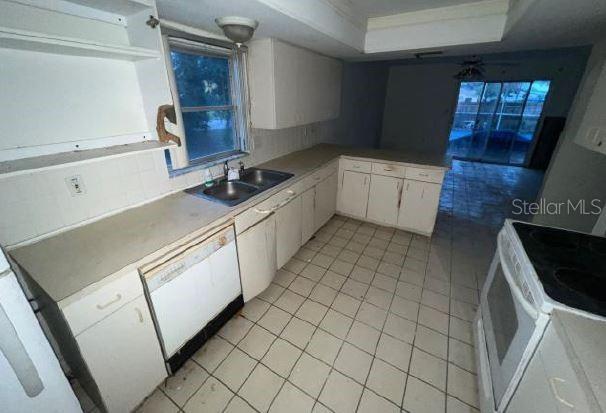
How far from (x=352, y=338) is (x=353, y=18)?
282 cm

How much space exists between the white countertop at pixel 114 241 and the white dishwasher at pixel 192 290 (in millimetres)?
103

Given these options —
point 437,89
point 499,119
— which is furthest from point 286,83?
point 499,119

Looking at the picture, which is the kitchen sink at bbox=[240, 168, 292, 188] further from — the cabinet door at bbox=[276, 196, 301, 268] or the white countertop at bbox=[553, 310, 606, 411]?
the white countertop at bbox=[553, 310, 606, 411]

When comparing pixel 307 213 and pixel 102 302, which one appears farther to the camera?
pixel 307 213

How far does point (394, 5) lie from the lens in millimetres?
2377

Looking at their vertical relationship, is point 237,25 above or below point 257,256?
above

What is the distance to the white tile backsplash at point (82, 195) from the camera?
1.27m

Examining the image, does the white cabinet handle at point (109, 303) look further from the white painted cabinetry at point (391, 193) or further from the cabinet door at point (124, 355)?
the white painted cabinetry at point (391, 193)

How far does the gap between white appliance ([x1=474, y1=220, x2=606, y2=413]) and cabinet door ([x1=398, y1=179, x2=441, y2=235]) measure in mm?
1416

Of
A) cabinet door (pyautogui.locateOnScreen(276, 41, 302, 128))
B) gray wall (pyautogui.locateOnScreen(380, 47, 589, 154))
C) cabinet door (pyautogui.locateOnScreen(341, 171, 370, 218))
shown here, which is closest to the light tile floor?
cabinet door (pyautogui.locateOnScreen(341, 171, 370, 218))

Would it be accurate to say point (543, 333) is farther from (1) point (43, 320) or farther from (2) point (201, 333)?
(1) point (43, 320)

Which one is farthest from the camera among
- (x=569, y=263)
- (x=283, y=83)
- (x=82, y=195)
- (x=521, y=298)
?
(x=283, y=83)

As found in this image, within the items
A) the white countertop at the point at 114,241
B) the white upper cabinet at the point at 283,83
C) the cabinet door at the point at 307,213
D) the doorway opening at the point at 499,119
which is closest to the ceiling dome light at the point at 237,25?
the white upper cabinet at the point at 283,83

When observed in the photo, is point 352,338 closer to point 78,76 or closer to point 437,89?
point 78,76
